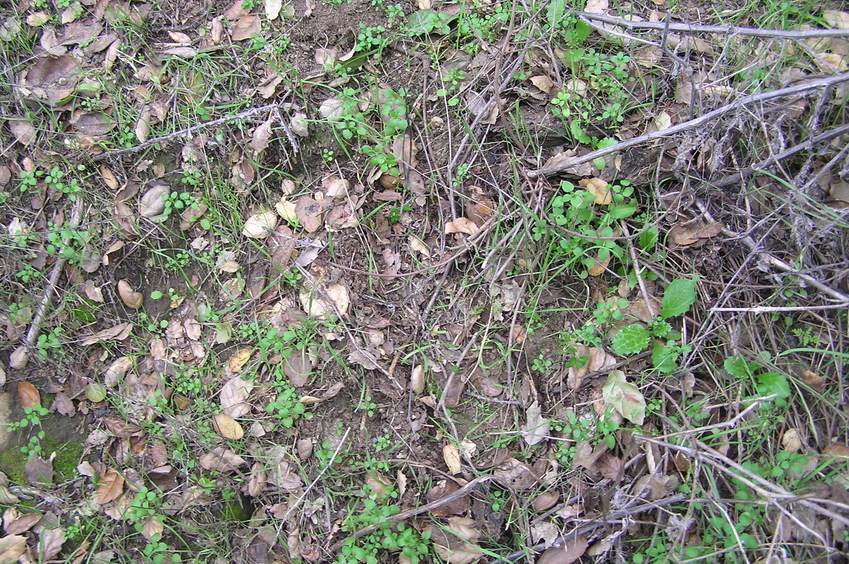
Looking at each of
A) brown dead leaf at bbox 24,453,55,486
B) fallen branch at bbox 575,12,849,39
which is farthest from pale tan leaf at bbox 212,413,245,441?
fallen branch at bbox 575,12,849,39

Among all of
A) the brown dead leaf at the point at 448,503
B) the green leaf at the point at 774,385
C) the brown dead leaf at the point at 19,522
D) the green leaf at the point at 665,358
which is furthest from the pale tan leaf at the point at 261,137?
the green leaf at the point at 774,385

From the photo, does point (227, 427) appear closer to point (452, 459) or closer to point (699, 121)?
point (452, 459)

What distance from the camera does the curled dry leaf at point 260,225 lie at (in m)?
2.44

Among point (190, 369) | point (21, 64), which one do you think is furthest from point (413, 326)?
point (21, 64)

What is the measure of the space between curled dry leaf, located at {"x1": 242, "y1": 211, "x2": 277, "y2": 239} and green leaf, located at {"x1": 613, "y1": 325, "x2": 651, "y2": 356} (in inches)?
61.9

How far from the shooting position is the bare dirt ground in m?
2.09

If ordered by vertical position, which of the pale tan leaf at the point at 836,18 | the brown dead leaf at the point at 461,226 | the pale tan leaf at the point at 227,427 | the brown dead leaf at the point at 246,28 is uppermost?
the brown dead leaf at the point at 246,28

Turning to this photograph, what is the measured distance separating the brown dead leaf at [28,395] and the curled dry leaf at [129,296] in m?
0.51

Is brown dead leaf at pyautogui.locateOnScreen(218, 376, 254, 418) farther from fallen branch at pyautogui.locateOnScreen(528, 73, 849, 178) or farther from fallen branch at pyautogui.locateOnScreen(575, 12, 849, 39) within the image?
fallen branch at pyautogui.locateOnScreen(575, 12, 849, 39)

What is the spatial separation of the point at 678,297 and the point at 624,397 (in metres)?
0.45

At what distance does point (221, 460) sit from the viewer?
223 centimetres

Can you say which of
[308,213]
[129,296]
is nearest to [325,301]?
[308,213]

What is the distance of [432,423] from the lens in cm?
222

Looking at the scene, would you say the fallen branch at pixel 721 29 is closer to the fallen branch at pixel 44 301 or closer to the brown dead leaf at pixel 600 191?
the brown dead leaf at pixel 600 191
